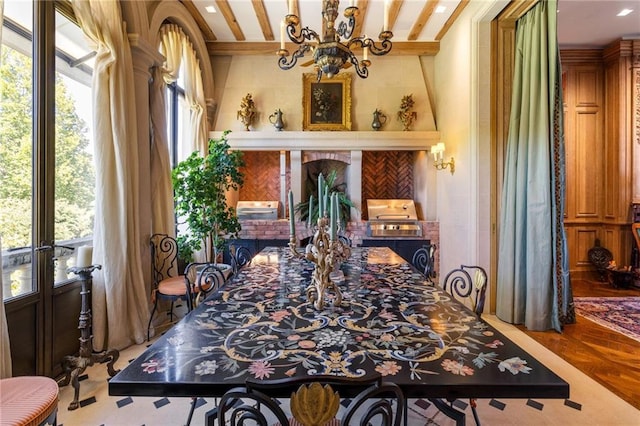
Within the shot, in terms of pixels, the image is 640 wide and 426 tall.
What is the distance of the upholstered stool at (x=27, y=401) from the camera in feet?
3.88

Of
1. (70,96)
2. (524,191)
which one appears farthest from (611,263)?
(70,96)

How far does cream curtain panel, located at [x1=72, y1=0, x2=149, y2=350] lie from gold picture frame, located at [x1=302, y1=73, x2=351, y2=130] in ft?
8.55

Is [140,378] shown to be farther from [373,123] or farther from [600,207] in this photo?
[600,207]

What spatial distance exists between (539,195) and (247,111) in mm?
3801

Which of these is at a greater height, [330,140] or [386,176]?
[330,140]

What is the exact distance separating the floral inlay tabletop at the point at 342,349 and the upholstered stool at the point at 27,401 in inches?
25.8

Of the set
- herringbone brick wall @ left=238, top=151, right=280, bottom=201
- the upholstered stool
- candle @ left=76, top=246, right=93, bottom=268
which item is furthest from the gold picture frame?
the upholstered stool

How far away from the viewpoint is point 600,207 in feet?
15.2

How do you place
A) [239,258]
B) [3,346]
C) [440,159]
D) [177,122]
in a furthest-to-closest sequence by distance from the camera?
[440,159] < [177,122] < [239,258] < [3,346]

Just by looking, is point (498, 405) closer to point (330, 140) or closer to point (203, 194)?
point (203, 194)

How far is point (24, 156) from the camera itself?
76.6 inches

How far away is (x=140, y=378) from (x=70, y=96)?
243 cm

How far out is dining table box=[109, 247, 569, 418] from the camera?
0.83 metres

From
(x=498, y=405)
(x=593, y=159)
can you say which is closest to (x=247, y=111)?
(x=498, y=405)
